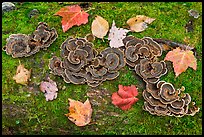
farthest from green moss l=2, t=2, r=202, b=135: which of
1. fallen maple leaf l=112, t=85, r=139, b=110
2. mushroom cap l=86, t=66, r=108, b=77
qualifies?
mushroom cap l=86, t=66, r=108, b=77

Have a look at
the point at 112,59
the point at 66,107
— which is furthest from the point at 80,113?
the point at 112,59

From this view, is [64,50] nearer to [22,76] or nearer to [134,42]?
[22,76]

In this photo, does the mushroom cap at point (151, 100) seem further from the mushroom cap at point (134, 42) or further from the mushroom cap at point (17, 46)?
the mushroom cap at point (17, 46)

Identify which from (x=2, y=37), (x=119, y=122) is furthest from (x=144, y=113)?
(x=2, y=37)

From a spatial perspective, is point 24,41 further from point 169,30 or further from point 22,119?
point 169,30

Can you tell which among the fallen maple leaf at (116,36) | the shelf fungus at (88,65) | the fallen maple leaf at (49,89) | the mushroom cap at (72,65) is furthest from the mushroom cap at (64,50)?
the fallen maple leaf at (116,36)

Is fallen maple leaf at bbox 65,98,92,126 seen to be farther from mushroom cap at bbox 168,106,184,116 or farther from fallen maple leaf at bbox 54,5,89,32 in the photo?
fallen maple leaf at bbox 54,5,89,32
